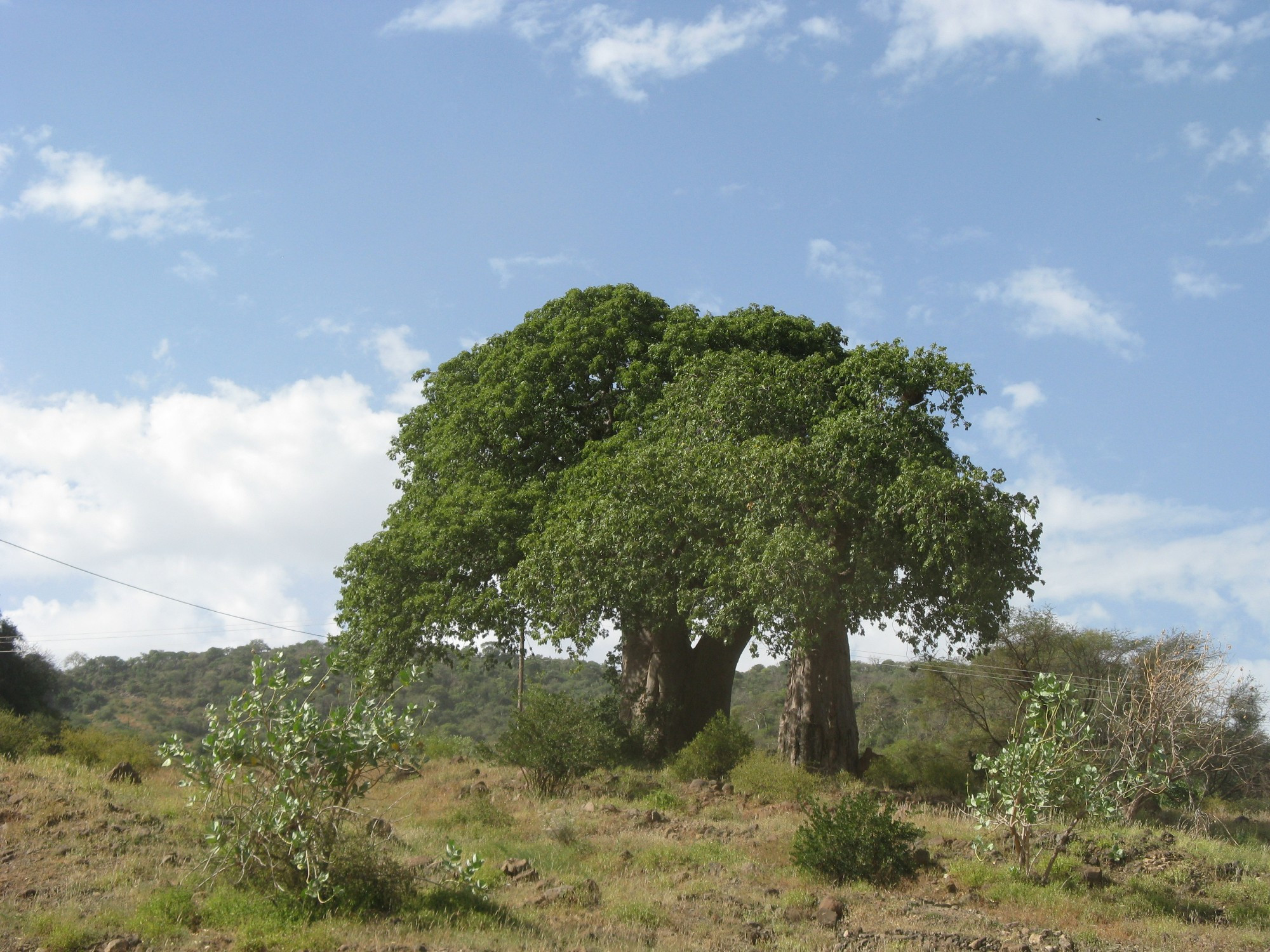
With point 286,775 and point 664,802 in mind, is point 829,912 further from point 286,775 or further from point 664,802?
point 664,802

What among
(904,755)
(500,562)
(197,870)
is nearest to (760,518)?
(500,562)

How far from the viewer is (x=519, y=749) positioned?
60.7 ft

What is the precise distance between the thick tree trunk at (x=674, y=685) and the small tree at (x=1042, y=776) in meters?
10.2

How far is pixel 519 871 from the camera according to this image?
11578 mm

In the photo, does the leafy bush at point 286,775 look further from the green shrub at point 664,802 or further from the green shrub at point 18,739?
the green shrub at point 18,739

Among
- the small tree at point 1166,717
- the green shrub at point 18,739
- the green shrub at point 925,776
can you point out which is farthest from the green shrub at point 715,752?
the green shrub at point 18,739

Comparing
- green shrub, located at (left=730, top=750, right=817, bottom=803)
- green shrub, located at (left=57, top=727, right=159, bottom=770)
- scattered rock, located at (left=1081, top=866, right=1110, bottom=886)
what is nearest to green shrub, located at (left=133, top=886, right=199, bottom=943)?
scattered rock, located at (left=1081, top=866, right=1110, bottom=886)

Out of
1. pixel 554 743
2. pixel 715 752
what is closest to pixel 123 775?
pixel 554 743

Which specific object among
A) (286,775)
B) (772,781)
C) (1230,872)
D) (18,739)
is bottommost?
(1230,872)

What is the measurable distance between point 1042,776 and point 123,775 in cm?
1409

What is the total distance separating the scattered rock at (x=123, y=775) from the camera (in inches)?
652

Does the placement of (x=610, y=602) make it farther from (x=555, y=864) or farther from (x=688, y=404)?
(x=555, y=864)

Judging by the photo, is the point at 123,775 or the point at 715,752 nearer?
the point at 123,775

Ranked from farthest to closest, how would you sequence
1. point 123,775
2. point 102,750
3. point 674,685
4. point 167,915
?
point 674,685, point 102,750, point 123,775, point 167,915
